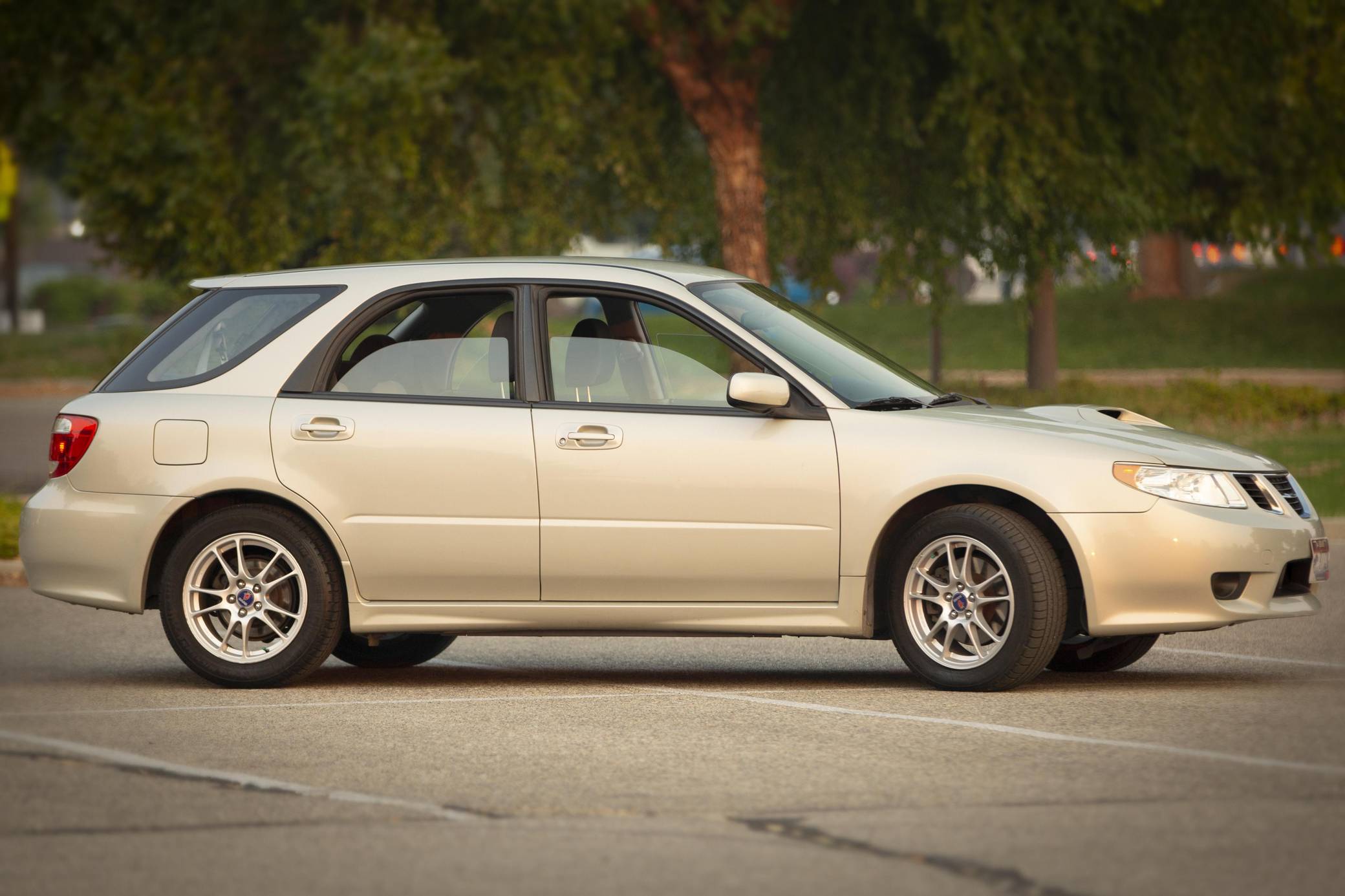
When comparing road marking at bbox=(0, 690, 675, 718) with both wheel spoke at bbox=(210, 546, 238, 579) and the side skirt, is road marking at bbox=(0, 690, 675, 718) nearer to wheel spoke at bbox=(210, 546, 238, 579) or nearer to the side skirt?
the side skirt

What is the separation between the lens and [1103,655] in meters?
8.89

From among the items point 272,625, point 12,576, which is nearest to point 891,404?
point 272,625

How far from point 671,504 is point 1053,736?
1.88m

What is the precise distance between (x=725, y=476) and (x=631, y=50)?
48.5ft

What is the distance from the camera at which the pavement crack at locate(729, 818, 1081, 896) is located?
5047 millimetres

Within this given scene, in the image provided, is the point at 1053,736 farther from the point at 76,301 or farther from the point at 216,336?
the point at 76,301

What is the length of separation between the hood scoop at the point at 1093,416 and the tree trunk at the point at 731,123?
450 inches

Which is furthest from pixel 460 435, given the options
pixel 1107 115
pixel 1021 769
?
pixel 1107 115

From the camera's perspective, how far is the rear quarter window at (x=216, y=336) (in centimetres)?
875

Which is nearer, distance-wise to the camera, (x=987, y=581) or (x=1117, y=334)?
(x=987, y=581)

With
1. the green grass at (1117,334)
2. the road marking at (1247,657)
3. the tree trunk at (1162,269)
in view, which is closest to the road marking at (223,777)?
the road marking at (1247,657)

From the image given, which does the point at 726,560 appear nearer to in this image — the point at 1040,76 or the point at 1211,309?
the point at 1040,76

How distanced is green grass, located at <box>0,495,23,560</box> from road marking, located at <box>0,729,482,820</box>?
17.8 feet

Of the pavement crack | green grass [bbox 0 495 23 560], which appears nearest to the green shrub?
green grass [bbox 0 495 23 560]
